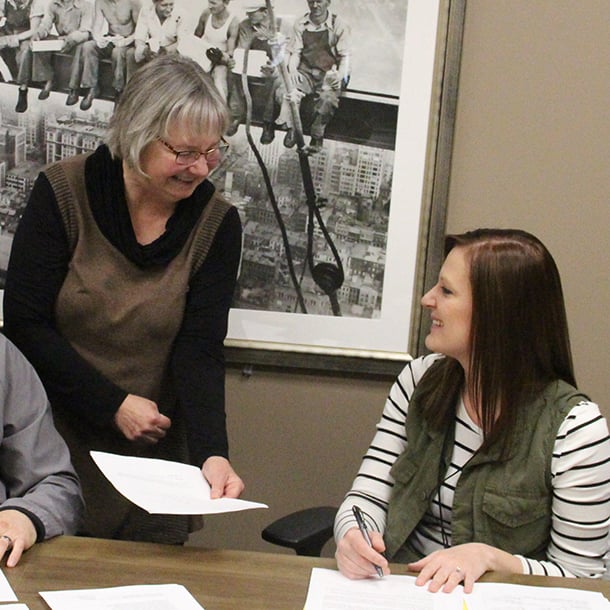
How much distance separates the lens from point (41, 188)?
7.25ft

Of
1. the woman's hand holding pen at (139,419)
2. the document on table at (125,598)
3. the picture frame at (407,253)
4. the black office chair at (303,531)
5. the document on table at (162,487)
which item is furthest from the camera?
the picture frame at (407,253)

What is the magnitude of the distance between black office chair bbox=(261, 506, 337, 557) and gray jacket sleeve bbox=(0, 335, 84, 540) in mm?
425

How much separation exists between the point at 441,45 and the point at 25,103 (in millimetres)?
1194

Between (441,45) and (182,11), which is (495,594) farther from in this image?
(182,11)

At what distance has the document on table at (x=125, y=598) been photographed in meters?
1.45

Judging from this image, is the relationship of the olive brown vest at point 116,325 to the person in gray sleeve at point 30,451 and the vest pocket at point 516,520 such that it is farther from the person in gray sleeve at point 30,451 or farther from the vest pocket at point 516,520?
the vest pocket at point 516,520

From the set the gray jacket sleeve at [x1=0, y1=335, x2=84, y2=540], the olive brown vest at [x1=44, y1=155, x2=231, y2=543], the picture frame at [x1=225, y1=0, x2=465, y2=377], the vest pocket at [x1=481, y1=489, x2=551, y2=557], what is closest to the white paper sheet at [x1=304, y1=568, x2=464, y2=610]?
the vest pocket at [x1=481, y1=489, x2=551, y2=557]

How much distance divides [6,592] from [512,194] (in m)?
1.81

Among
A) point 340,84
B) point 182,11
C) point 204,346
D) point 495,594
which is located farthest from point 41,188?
point 495,594

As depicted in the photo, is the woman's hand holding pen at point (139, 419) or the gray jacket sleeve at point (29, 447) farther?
the woman's hand holding pen at point (139, 419)

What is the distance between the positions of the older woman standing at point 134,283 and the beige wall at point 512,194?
21.6 inches

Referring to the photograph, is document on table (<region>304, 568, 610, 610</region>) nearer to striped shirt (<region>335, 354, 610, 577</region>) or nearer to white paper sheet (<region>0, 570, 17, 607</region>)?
striped shirt (<region>335, 354, 610, 577</region>)

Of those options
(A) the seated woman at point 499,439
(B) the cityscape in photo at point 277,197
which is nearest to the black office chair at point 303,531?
(A) the seated woman at point 499,439

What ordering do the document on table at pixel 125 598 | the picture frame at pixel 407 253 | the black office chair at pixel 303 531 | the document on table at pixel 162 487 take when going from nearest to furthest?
the document on table at pixel 125 598 < the document on table at pixel 162 487 < the black office chair at pixel 303 531 < the picture frame at pixel 407 253
